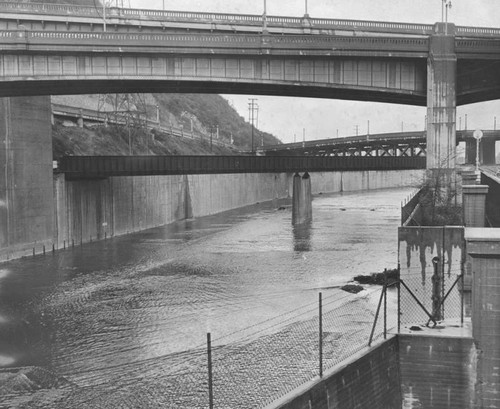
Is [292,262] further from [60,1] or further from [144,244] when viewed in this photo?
[60,1]

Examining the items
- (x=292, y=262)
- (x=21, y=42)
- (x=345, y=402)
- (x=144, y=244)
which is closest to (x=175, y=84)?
(x=21, y=42)

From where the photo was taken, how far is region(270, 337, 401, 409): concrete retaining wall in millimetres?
13250

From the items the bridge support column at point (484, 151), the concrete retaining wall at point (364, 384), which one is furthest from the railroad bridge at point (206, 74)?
the bridge support column at point (484, 151)

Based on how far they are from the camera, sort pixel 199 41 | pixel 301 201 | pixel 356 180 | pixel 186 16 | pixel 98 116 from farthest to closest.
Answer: pixel 356 180 < pixel 301 201 < pixel 98 116 < pixel 186 16 < pixel 199 41

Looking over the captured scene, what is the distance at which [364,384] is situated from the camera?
14492mm

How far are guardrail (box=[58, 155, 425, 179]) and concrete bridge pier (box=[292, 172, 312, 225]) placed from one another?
6.82m

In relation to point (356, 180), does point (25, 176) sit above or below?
above

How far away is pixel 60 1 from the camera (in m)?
109

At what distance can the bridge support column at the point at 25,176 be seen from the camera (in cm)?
4372

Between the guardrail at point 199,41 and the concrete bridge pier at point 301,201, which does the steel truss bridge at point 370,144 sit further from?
the guardrail at point 199,41

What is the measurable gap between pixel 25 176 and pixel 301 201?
42.5 metres

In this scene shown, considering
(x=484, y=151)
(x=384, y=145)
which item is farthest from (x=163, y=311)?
(x=484, y=151)

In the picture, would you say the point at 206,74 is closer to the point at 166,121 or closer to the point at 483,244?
the point at 483,244

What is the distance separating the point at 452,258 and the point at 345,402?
9020mm
